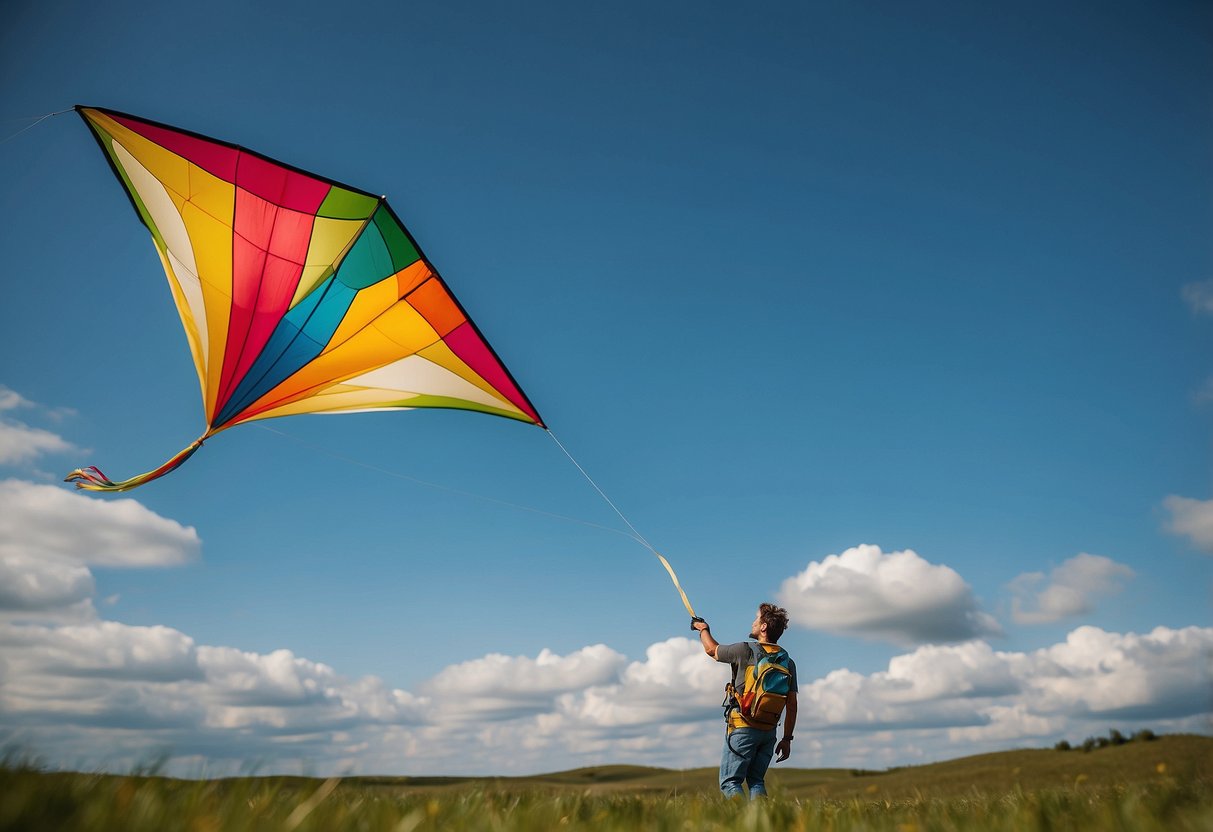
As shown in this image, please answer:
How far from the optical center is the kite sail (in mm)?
9039

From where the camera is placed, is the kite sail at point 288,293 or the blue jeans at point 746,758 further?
the kite sail at point 288,293

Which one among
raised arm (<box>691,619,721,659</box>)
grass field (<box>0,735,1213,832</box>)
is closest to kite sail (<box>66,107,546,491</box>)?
raised arm (<box>691,619,721,659</box>)

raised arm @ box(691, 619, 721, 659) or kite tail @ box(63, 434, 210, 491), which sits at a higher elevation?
kite tail @ box(63, 434, 210, 491)

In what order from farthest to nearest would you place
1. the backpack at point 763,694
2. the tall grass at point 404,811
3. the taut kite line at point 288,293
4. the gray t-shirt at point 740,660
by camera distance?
the taut kite line at point 288,293
the gray t-shirt at point 740,660
the backpack at point 763,694
the tall grass at point 404,811

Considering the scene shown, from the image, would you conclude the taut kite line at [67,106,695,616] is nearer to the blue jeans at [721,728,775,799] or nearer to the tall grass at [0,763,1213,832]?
the blue jeans at [721,728,775,799]

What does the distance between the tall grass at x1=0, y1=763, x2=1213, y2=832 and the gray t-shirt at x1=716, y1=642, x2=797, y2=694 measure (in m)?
4.10

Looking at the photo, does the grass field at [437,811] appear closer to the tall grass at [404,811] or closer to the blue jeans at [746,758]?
the tall grass at [404,811]

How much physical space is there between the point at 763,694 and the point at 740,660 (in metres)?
0.45

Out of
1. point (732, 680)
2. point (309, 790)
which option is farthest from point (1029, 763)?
point (309, 790)

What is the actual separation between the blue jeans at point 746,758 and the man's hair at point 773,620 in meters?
0.98

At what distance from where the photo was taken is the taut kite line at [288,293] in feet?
29.6

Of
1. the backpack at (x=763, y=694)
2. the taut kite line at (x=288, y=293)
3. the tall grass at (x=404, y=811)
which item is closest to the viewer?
the tall grass at (x=404, y=811)

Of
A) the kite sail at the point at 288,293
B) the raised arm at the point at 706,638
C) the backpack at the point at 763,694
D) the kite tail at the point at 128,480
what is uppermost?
the kite sail at the point at 288,293

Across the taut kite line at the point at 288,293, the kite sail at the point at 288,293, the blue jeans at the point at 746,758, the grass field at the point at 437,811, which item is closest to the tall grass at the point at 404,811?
the grass field at the point at 437,811
